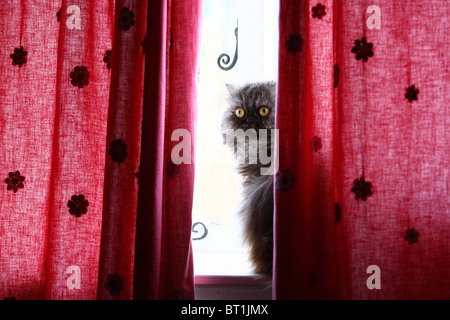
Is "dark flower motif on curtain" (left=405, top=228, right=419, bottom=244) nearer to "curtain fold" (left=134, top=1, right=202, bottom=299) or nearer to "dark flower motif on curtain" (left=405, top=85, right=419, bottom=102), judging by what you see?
"dark flower motif on curtain" (left=405, top=85, right=419, bottom=102)

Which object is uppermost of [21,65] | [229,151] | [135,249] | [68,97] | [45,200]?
[21,65]

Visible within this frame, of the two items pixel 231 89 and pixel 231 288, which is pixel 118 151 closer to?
pixel 231 89

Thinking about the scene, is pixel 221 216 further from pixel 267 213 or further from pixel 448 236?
pixel 448 236

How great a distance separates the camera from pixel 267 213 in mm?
967

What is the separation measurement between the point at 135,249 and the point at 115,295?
125mm

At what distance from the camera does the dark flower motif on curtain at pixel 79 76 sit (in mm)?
962

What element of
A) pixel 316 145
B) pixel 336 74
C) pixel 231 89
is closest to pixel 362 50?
pixel 336 74

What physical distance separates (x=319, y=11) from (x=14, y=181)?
0.97 m

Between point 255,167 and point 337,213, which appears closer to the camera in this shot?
point 337,213

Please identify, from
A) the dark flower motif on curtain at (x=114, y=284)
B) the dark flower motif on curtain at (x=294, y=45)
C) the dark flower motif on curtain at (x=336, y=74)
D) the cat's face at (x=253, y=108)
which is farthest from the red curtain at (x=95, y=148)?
the dark flower motif on curtain at (x=336, y=74)

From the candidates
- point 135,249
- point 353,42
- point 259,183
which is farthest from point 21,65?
point 353,42

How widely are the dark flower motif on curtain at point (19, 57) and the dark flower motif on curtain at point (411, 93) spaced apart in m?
1.06

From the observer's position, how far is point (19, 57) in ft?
3.31

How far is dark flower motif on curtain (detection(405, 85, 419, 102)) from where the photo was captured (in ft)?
3.04
